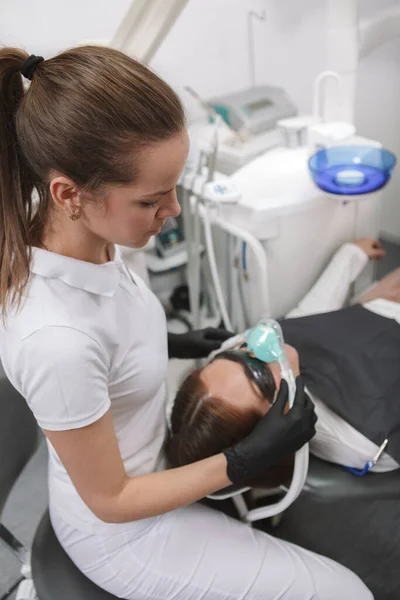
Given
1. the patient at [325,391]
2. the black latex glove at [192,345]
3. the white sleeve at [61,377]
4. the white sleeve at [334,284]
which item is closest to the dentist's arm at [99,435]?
the white sleeve at [61,377]

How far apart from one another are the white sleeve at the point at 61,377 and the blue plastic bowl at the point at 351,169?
40.2 inches

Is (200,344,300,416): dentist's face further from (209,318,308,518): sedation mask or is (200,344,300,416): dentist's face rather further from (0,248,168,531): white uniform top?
(0,248,168,531): white uniform top

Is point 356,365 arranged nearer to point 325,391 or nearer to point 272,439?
point 325,391

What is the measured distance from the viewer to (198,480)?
0.94m

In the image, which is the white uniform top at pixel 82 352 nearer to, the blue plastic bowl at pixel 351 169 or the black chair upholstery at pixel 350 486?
the black chair upholstery at pixel 350 486

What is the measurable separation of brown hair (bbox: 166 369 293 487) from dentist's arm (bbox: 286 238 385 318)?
0.61 m

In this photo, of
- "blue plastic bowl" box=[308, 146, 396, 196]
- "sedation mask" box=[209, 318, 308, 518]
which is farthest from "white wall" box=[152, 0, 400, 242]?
"sedation mask" box=[209, 318, 308, 518]

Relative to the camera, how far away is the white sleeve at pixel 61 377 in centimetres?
76

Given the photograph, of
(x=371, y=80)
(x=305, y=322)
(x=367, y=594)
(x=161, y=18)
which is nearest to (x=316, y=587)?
(x=367, y=594)

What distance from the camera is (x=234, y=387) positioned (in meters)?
1.09

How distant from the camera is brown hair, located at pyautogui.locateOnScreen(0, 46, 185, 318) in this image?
2.33 feet

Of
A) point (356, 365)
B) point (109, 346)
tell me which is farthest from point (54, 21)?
point (356, 365)

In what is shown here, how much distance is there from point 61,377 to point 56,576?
1.71ft

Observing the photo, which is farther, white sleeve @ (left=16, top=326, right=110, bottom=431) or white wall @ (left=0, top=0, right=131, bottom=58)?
white wall @ (left=0, top=0, right=131, bottom=58)
